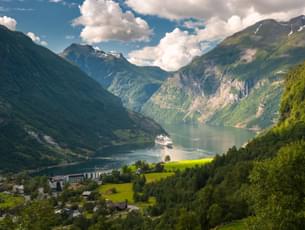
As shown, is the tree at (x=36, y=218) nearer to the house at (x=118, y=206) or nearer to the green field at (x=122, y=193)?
the house at (x=118, y=206)

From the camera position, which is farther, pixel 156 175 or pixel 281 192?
pixel 156 175

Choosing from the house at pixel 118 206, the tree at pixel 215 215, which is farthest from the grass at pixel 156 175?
the tree at pixel 215 215

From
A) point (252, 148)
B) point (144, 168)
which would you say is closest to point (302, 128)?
point (252, 148)

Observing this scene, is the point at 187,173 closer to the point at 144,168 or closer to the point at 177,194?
the point at 177,194

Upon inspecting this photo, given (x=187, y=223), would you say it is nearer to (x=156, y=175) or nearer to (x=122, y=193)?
(x=122, y=193)

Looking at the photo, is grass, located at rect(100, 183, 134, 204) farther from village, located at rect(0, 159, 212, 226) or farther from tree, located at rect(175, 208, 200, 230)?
tree, located at rect(175, 208, 200, 230)

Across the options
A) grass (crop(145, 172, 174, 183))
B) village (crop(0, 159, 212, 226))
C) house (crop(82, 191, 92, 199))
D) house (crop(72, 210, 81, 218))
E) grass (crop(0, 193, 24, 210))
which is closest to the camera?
house (crop(72, 210, 81, 218))

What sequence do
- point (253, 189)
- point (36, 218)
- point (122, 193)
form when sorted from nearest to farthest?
point (253, 189)
point (36, 218)
point (122, 193)

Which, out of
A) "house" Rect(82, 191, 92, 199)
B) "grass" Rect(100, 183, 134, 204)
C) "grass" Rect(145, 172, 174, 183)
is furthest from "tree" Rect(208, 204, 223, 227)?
"grass" Rect(145, 172, 174, 183)

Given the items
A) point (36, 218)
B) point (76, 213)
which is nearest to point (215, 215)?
point (36, 218)
